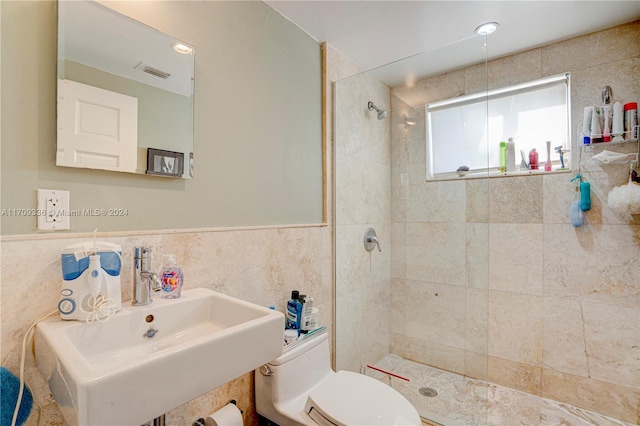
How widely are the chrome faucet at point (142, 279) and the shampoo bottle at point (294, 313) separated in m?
0.74

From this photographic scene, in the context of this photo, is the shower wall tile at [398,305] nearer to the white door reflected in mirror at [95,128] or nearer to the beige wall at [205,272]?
the beige wall at [205,272]

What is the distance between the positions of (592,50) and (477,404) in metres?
2.35

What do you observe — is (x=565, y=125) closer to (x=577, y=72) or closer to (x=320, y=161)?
(x=577, y=72)

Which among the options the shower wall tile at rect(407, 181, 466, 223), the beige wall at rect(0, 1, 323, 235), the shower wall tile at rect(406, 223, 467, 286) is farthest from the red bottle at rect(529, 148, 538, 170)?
the beige wall at rect(0, 1, 323, 235)

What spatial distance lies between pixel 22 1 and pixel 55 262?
773mm

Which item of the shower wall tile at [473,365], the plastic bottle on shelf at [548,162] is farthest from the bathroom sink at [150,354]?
the plastic bottle on shelf at [548,162]

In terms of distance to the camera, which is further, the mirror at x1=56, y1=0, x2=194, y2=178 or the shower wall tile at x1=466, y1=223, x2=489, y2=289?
the shower wall tile at x1=466, y1=223, x2=489, y2=289

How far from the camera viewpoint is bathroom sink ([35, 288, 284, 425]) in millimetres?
619

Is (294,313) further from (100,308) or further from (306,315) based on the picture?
(100,308)

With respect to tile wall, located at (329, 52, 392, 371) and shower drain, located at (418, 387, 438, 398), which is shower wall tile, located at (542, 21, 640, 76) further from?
shower drain, located at (418, 387, 438, 398)

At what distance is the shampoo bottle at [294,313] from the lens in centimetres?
162

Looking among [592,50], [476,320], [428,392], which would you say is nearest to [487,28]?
[592,50]

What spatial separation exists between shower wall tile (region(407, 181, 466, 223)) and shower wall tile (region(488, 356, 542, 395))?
3.59 ft

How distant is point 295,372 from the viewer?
1.49 metres
